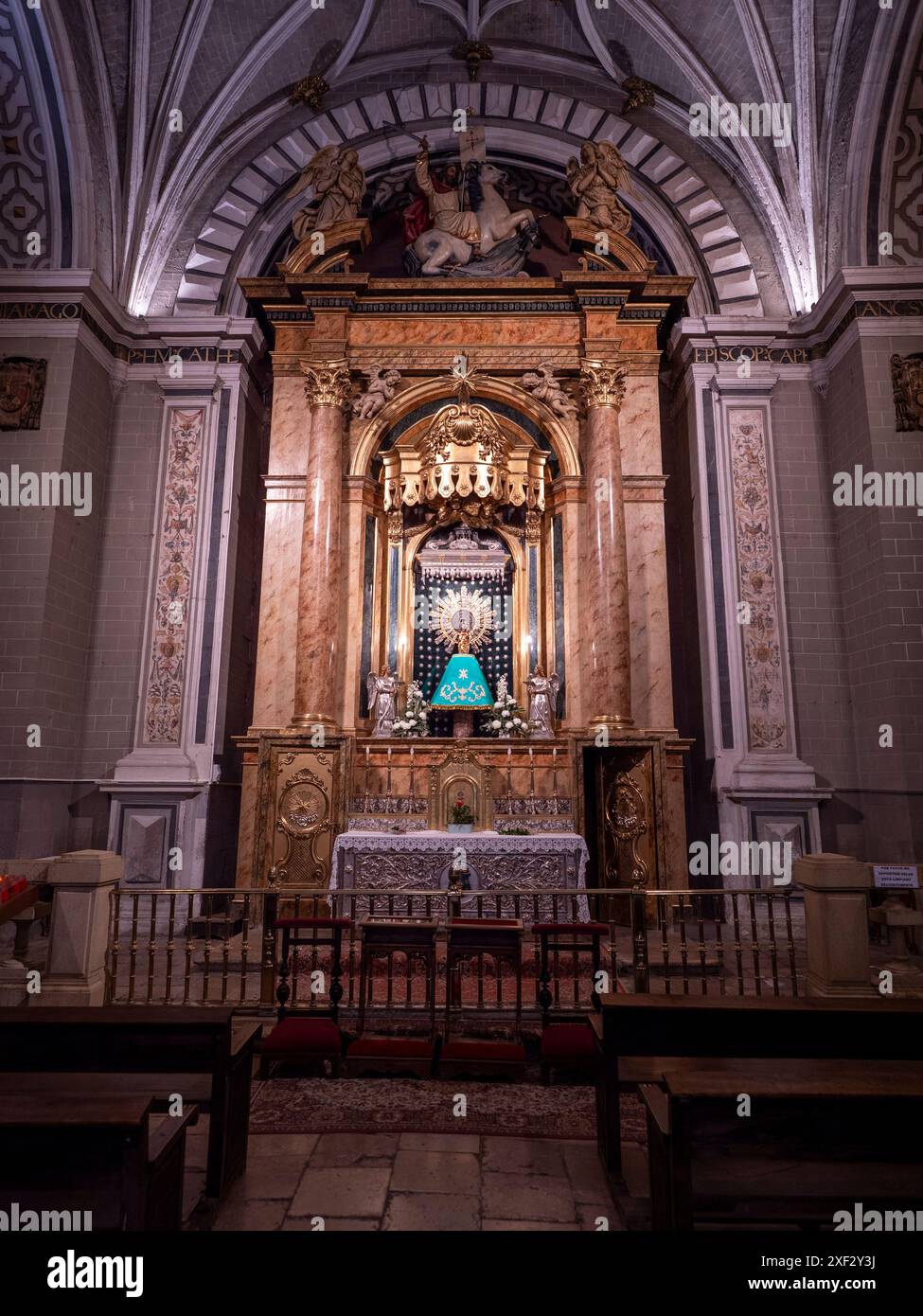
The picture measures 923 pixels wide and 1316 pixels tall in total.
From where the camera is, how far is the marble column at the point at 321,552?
928 centimetres

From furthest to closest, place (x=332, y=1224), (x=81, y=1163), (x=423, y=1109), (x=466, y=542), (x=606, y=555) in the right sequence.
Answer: (x=466, y=542) < (x=606, y=555) < (x=423, y=1109) < (x=332, y=1224) < (x=81, y=1163)

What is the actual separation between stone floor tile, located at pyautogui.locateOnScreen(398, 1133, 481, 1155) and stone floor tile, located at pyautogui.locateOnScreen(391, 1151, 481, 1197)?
0.04 meters

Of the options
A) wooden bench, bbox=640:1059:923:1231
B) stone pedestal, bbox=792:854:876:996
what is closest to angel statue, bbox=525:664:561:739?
stone pedestal, bbox=792:854:876:996

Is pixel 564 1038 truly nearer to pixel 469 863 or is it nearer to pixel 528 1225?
pixel 528 1225

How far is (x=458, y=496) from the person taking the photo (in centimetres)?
993

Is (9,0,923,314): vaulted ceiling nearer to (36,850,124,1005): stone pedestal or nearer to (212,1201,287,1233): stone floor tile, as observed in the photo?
(36,850,124,1005): stone pedestal

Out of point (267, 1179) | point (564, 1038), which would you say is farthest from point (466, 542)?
point (267, 1179)

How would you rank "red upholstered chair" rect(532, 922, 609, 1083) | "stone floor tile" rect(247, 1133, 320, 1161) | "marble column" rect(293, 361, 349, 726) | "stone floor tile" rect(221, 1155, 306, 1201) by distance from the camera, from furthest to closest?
"marble column" rect(293, 361, 349, 726), "red upholstered chair" rect(532, 922, 609, 1083), "stone floor tile" rect(247, 1133, 320, 1161), "stone floor tile" rect(221, 1155, 306, 1201)

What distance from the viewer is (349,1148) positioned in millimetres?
3604

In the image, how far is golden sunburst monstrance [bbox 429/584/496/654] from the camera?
33.9 feet

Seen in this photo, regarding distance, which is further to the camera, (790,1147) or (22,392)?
(22,392)

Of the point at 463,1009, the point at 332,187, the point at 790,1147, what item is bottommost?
the point at 463,1009

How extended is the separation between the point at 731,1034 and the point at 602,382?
833cm
